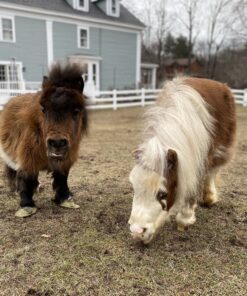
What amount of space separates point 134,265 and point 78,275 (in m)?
0.46

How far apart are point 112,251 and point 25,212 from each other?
48.1 inches

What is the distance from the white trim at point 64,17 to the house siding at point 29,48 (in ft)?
1.10

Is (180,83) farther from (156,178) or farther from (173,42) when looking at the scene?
(173,42)

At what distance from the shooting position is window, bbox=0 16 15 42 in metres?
15.8

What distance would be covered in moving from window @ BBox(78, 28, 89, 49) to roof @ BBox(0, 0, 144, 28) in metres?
0.90

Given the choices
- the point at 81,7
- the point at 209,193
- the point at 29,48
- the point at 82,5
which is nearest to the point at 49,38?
the point at 29,48

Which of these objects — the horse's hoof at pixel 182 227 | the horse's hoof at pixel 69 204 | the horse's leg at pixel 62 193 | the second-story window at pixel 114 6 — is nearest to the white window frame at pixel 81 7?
the second-story window at pixel 114 6

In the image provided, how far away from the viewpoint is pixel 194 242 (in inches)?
114

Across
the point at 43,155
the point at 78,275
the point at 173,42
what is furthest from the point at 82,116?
the point at 173,42

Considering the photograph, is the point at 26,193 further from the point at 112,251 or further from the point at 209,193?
the point at 209,193

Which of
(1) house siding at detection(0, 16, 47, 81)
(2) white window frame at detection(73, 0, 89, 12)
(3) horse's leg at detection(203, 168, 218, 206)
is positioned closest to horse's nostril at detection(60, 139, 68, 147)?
(3) horse's leg at detection(203, 168, 218, 206)

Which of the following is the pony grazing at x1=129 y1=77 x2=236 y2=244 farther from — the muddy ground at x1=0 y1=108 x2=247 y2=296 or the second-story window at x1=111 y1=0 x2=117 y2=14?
the second-story window at x1=111 y1=0 x2=117 y2=14

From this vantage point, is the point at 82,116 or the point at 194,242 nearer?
the point at 194,242

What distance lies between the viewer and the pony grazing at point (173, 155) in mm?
2283
